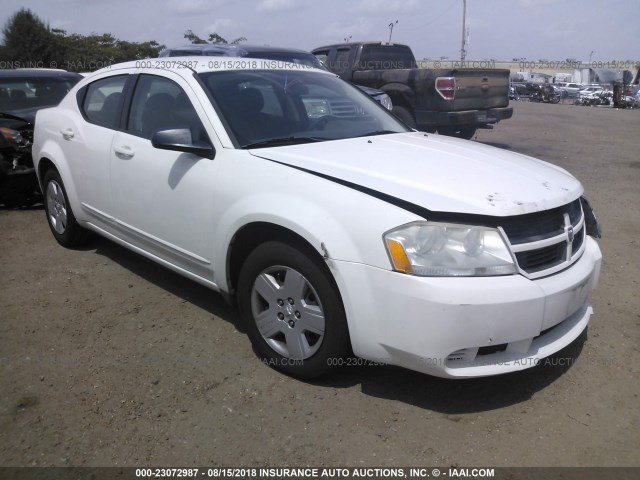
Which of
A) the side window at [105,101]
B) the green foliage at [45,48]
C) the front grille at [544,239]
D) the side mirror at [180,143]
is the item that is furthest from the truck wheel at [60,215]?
the green foliage at [45,48]

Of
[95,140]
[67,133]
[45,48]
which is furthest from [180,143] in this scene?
[45,48]

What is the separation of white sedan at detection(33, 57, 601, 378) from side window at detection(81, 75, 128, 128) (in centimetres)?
3

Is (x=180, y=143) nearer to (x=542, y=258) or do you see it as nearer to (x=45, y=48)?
(x=542, y=258)

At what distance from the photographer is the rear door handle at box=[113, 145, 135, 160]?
4.00 m

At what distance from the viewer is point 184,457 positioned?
8.37ft

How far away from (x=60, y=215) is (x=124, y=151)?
157cm

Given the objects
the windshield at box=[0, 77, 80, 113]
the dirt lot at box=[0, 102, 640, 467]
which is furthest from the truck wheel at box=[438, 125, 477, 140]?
the dirt lot at box=[0, 102, 640, 467]

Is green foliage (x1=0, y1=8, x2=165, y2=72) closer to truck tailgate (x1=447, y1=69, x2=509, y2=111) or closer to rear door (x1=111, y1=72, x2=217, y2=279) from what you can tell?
truck tailgate (x1=447, y1=69, x2=509, y2=111)

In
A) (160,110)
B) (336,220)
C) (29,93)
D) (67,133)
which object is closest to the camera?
(336,220)

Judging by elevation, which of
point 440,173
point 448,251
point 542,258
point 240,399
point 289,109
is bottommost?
point 240,399

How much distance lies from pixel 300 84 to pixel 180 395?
2.30 m

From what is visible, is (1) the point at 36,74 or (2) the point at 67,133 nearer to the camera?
Result: (2) the point at 67,133

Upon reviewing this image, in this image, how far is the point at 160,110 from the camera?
156 inches

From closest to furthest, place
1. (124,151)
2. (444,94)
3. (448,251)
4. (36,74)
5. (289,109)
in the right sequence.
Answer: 1. (448,251)
2. (289,109)
3. (124,151)
4. (36,74)
5. (444,94)
